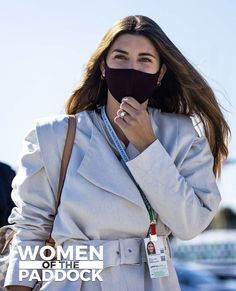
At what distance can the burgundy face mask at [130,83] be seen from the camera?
449cm

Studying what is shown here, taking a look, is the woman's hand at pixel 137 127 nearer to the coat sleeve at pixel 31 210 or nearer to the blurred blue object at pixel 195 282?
the coat sleeve at pixel 31 210

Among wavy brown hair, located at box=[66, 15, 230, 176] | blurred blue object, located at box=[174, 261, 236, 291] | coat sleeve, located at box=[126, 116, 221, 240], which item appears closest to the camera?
coat sleeve, located at box=[126, 116, 221, 240]

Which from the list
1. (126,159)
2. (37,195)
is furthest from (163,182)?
(37,195)

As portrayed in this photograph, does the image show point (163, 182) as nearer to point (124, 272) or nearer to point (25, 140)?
point (124, 272)

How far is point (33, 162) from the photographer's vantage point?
4555 mm

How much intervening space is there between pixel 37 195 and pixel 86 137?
38 cm

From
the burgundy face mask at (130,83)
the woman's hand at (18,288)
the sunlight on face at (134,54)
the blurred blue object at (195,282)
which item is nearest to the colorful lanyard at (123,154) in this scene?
the burgundy face mask at (130,83)

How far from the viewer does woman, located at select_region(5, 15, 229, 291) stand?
4.34 metres

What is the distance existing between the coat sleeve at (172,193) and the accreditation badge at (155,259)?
0.37ft

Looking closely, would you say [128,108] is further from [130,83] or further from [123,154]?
[123,154]

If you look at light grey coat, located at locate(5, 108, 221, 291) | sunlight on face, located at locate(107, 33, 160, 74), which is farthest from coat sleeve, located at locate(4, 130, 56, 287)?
sunlight on face, located at locate(107, 33, 160, 74)

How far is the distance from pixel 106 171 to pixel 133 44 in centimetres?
64

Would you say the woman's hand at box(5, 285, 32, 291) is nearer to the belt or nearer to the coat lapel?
the belt

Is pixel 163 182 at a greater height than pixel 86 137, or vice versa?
pixel 86 137
